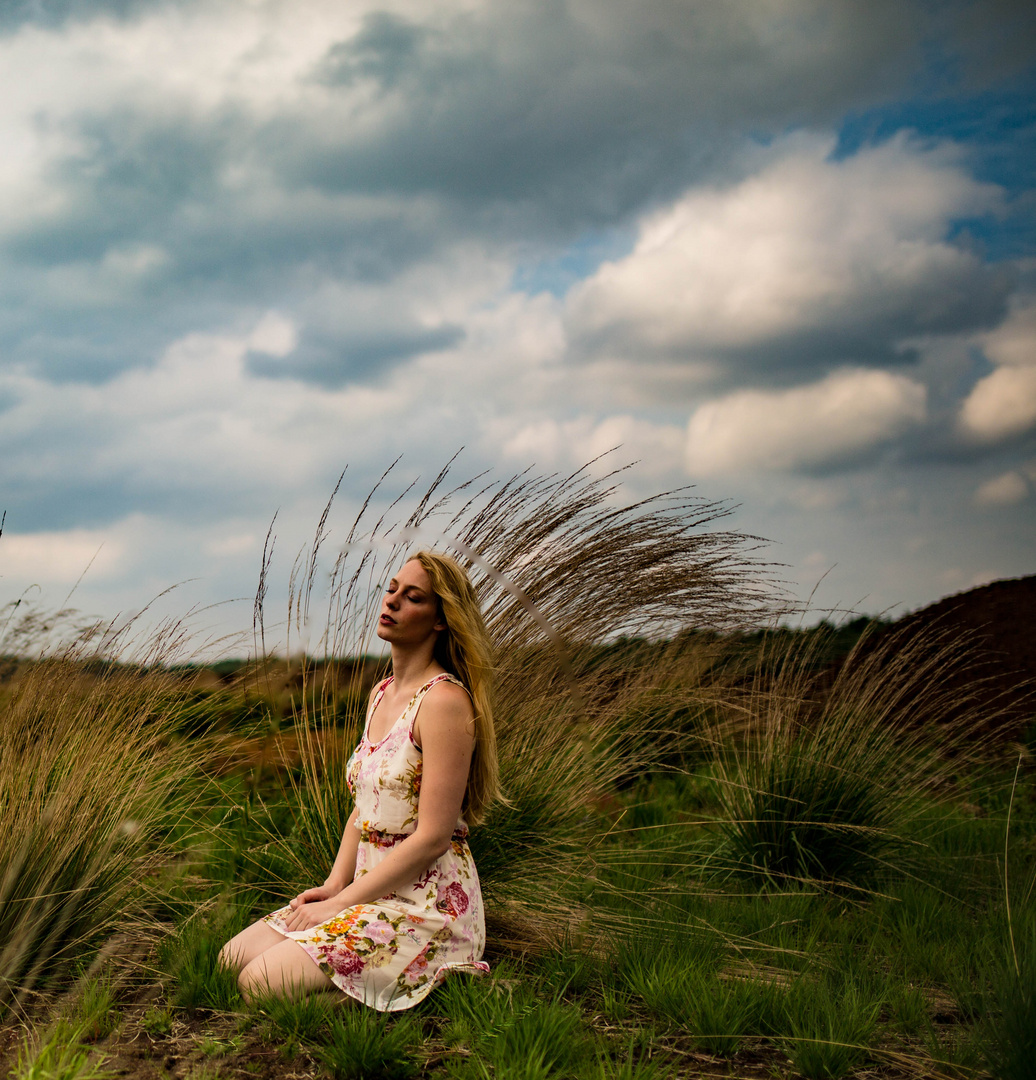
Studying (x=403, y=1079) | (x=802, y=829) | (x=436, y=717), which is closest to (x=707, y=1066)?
(x=403, y=1079)

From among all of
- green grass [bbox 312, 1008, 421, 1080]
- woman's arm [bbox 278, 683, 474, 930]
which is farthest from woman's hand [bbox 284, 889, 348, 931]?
green grass [bbox 312, 1008, 421, 1080]

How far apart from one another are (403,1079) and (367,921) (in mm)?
385

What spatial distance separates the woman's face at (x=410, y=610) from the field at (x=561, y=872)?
58 cm

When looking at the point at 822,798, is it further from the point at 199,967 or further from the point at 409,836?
the point at 199,967

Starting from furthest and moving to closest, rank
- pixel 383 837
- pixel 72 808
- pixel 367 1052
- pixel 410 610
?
pixel 72 808, pixel 410 610, pixel 383 837, pixel 367 1052

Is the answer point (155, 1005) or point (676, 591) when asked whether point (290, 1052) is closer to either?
point (155, 1005)

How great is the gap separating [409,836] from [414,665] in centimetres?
48

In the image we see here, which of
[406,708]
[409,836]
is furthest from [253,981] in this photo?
[406,708]

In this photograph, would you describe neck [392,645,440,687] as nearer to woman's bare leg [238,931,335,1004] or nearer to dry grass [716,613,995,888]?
woman's bare leg [238,931,335,1004]

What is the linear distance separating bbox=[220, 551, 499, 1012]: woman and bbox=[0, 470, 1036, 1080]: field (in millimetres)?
93

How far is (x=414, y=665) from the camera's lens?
2555mm

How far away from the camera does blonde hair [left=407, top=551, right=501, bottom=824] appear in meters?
2.45

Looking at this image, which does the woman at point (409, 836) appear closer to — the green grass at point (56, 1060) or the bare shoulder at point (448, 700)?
the bare shoulder at point (448, 700)

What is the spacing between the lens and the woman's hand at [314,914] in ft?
7.59
